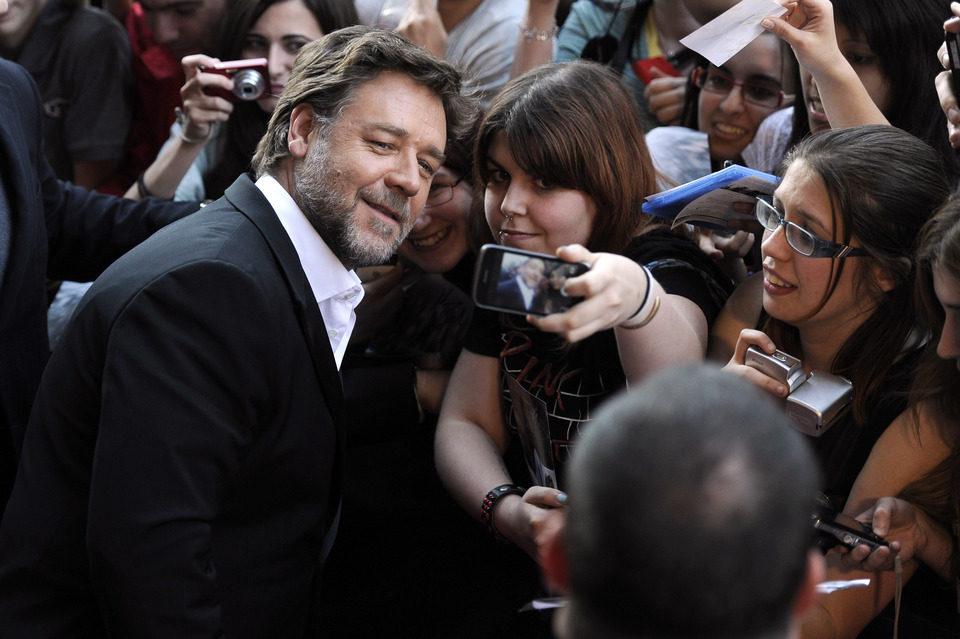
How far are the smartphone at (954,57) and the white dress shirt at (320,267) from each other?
136 centimetres

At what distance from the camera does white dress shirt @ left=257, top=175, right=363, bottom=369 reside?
2.04 metres

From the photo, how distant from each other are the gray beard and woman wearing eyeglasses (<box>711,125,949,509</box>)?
2.60 ft

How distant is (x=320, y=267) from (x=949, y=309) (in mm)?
1229

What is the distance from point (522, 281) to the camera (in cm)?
151

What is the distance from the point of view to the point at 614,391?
2.13m

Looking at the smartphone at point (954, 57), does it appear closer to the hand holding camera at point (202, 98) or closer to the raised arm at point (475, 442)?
the raised arm at point (475, 442)

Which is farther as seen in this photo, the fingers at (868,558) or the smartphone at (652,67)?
the smartphone at (652,67)

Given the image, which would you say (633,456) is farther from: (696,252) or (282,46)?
(282,46)

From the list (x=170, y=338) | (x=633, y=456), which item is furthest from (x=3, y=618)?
(x=633, y=456)

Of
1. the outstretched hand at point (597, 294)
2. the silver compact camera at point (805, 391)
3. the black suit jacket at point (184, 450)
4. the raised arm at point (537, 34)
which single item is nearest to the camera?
the outstretched hand at point (597, 294)

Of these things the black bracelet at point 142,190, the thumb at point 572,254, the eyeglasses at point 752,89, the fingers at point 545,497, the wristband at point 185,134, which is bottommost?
the fingers at point 545,497

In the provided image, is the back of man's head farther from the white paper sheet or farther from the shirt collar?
A: the white paper sheet

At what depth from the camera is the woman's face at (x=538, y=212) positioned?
2.20m

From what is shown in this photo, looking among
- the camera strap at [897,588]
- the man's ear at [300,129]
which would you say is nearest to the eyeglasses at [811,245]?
the camera strap at [897,588]
